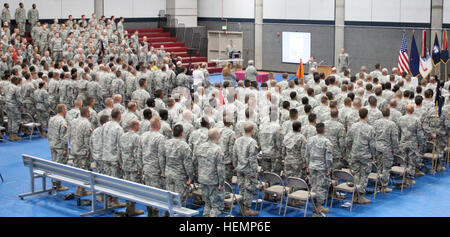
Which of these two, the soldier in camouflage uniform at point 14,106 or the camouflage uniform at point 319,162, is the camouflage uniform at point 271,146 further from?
the soldier in camouflage uniform at point 14,106

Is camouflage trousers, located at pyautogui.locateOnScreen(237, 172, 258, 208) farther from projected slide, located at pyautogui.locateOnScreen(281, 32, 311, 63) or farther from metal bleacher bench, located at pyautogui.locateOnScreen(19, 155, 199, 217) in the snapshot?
projected slide, located at pyautogui.locateOnScreen(281, 32, 311, 63)

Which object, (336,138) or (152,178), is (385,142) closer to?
(336,138)

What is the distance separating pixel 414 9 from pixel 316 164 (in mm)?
17441

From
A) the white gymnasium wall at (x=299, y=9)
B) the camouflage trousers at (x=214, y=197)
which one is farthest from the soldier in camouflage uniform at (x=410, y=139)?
the white gymnasium wall at (x=299, y=9)

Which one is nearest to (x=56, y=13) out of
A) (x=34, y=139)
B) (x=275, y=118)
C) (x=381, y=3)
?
(x=34, y=139)

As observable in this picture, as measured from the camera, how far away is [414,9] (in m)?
25.6

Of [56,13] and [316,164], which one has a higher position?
[56,13]

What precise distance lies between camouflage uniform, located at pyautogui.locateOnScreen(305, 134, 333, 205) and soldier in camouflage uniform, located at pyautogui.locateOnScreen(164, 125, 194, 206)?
7.43 feet

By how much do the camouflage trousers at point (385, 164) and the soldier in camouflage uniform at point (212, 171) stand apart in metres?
4.00

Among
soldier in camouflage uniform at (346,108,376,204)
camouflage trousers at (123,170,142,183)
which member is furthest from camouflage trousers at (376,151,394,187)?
camouflage trousers at (123,170,142,183)

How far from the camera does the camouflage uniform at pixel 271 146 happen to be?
37.5ft

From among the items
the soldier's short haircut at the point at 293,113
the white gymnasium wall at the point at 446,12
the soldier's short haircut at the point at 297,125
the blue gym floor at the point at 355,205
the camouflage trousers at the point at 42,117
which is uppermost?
the white gymnasium wall at the point at 446,12

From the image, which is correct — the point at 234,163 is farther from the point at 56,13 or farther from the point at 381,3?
the point at 56,13

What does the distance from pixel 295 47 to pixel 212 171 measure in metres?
21.8
